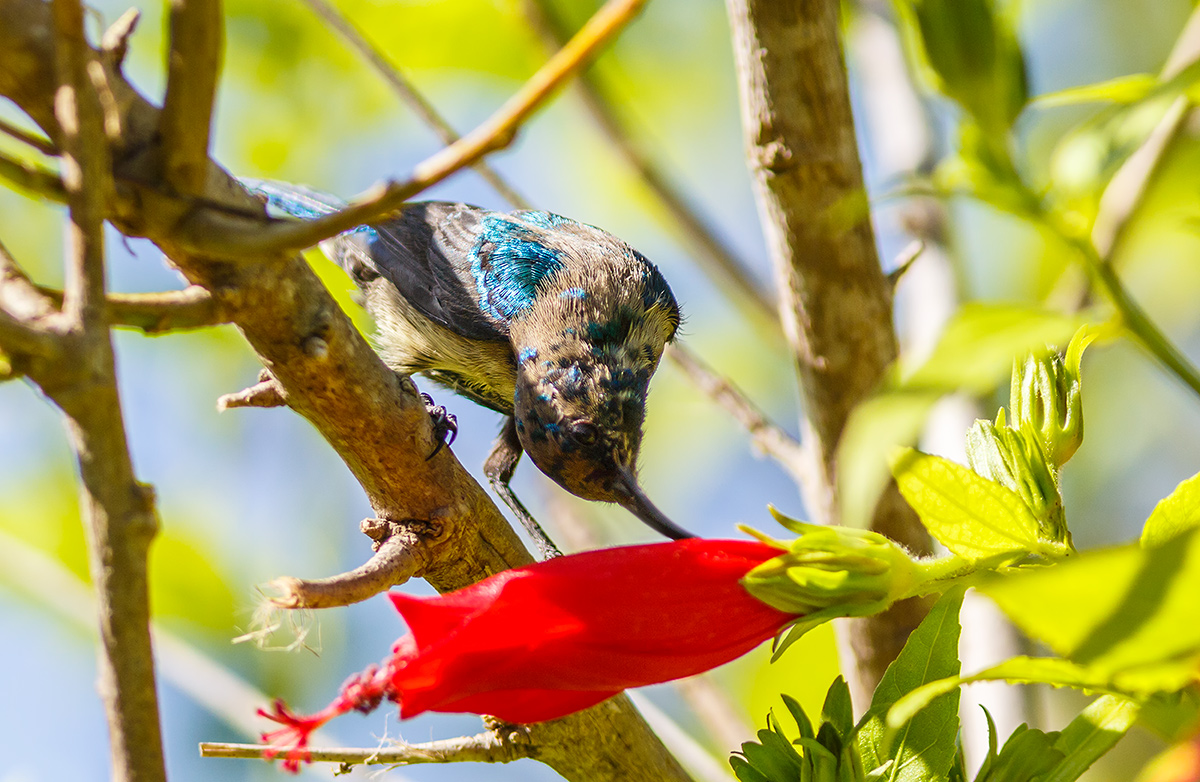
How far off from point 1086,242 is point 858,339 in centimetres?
124

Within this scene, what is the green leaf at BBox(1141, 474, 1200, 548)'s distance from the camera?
100cm

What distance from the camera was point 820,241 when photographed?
216 cm

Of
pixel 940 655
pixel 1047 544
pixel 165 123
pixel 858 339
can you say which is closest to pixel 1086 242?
pixel 1047 544

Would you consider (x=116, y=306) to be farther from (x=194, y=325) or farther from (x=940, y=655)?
(x=940, y=655)

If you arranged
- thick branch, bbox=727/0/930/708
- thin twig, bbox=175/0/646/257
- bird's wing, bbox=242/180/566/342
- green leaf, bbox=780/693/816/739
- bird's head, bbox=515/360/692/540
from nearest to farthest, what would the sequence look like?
thin twig, bbox=175/0/646/257 < green leaf, bbox=780/693/816/739 < thick branch, bbox=727/0/930/708 < bird's head, bbox=515/360/692/540 < bird's wing, bbox=242/180/566/342

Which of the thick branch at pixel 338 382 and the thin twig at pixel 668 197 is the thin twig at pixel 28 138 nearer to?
the thick branch at pixel 338 382

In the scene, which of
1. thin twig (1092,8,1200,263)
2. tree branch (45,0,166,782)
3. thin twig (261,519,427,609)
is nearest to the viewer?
tree branch (45,0,166,782)

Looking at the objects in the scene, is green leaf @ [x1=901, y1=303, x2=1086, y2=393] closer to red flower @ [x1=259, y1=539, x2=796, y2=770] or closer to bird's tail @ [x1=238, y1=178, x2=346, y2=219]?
red flower @ [x1=259, y1=539, x2=796, y2=770]

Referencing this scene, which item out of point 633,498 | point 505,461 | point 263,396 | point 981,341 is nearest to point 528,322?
point 505,461

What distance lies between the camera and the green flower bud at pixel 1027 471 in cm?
112

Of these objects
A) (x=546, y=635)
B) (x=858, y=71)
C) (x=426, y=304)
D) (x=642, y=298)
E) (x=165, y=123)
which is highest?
(x=858, y=71)

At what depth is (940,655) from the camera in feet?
3.90

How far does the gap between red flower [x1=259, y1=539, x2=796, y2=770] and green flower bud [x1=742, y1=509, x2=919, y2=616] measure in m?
0.04

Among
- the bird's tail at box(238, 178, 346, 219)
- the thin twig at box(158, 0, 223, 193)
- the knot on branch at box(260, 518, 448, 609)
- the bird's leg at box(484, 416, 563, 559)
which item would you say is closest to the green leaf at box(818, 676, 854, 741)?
the knot on branch at box(260, 518, 448, 609)
